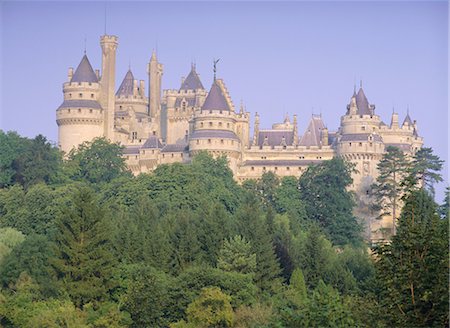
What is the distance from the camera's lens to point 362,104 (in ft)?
363

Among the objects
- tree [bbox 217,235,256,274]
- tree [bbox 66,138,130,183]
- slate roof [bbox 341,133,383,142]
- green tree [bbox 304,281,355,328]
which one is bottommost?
green tree [bbox 304,281,355,328]

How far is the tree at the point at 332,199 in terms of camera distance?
9896cm

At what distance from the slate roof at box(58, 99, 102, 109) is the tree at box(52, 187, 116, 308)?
4042 cm

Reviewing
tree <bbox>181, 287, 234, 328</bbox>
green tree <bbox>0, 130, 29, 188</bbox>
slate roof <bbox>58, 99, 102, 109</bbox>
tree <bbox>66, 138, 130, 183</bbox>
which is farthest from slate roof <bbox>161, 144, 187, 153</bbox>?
tree <bbox>181, 287, 234, 328</bbox>

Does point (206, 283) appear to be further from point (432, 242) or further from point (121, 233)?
point (432, 242)

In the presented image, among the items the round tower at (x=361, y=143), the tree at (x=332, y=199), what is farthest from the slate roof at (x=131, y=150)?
the round tower at (x=361, y=143)

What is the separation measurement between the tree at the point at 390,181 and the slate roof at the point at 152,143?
16.2 metres

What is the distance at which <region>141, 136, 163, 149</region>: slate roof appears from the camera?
112062 mm

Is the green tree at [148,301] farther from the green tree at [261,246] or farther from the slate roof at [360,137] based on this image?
the slate roof at [360,137]

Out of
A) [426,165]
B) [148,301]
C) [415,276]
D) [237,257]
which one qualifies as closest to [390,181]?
[426,165]

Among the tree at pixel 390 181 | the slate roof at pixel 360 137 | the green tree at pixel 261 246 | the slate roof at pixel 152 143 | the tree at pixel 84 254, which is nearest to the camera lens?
the tree at pixel 84 254

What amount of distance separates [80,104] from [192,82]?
10103 mm

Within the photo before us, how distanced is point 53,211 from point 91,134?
24.3 meters

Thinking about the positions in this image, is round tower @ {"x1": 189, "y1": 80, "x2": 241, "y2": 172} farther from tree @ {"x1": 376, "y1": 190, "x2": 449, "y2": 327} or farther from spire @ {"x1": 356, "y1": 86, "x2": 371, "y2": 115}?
tree @ {"x1": 376, "y1": 190, "x2": 449, "y2": 327}
